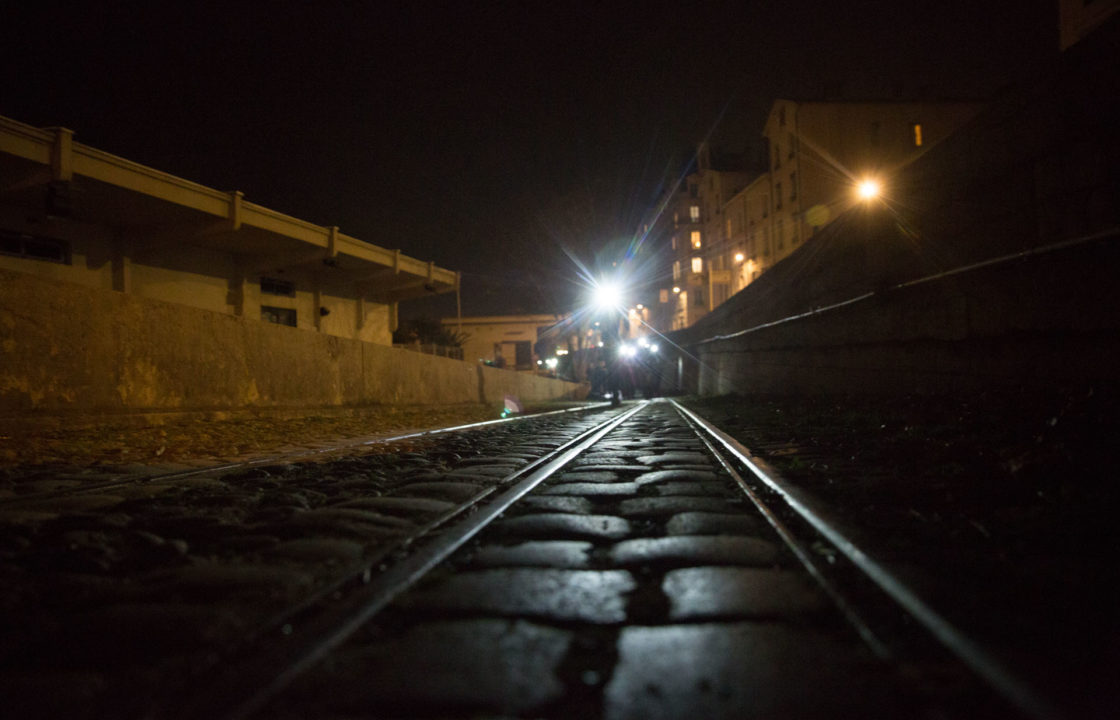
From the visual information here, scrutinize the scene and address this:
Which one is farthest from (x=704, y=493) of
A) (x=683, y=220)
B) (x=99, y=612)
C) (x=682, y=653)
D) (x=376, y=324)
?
(x=683, y=220)

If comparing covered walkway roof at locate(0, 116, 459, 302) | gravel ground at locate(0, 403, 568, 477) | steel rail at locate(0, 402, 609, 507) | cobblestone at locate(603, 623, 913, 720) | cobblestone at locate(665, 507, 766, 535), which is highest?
covered walkway roof at locate(0, 116, 459, 302)

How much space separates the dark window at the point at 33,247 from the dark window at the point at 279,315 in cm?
674

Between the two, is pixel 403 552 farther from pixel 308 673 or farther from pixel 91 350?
pixel 91 350

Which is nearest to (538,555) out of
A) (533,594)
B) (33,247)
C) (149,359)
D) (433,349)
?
(533,594)

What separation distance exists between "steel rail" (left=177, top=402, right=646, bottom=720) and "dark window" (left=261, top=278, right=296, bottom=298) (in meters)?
22.1

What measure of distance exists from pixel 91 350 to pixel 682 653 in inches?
361

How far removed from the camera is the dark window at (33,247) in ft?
49.2

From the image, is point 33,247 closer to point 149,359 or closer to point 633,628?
point 149,359

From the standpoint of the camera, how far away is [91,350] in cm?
815

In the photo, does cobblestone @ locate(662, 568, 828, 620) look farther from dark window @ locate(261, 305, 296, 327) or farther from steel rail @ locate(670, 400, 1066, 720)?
dark window @ locate(261, 305, 296, 327)

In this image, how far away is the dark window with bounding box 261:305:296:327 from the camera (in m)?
22.7

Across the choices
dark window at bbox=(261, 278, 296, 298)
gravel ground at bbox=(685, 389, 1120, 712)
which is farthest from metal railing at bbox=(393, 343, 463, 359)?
gravel ground at bbox=(685, 389, 1120, 712)

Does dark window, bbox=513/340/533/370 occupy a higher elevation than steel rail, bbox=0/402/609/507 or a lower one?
higher

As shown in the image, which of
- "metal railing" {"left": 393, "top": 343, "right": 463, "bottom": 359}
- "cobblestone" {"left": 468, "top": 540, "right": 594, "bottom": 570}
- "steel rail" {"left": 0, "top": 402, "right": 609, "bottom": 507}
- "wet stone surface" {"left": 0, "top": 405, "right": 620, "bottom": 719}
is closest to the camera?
"wet stone surface" {"left": 0, "top": 405, "right": 620, "bottom": 719}
